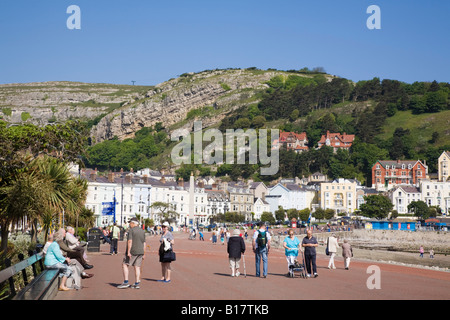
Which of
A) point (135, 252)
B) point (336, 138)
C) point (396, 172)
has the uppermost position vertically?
point (336, 138)

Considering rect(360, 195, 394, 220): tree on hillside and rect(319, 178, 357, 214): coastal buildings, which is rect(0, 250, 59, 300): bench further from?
rect(319, 178, 357, 214): coastal buildings

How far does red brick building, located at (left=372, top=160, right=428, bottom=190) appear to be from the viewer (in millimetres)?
161750

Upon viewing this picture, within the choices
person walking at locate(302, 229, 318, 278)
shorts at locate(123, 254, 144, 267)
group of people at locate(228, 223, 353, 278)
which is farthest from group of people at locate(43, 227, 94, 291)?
person walking at locate(302, 229, 318, 278)

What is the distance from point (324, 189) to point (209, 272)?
131 m

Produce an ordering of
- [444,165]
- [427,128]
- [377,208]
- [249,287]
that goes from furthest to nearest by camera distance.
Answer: [427,128] → [444,165] → [377,208] → [249,287]

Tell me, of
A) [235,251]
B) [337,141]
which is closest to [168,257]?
A: [235,251]

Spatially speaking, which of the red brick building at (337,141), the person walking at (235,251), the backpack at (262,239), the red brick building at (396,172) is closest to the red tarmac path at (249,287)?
the person walking at (235,251)

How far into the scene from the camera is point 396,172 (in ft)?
536

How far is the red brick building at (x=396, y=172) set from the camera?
162 metres

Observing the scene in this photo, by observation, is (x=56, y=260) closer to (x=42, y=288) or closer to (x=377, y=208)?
(x=42, y=288)

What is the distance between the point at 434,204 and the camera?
144000 millimetres

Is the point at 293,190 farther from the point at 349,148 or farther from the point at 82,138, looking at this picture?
the point at 82,138
